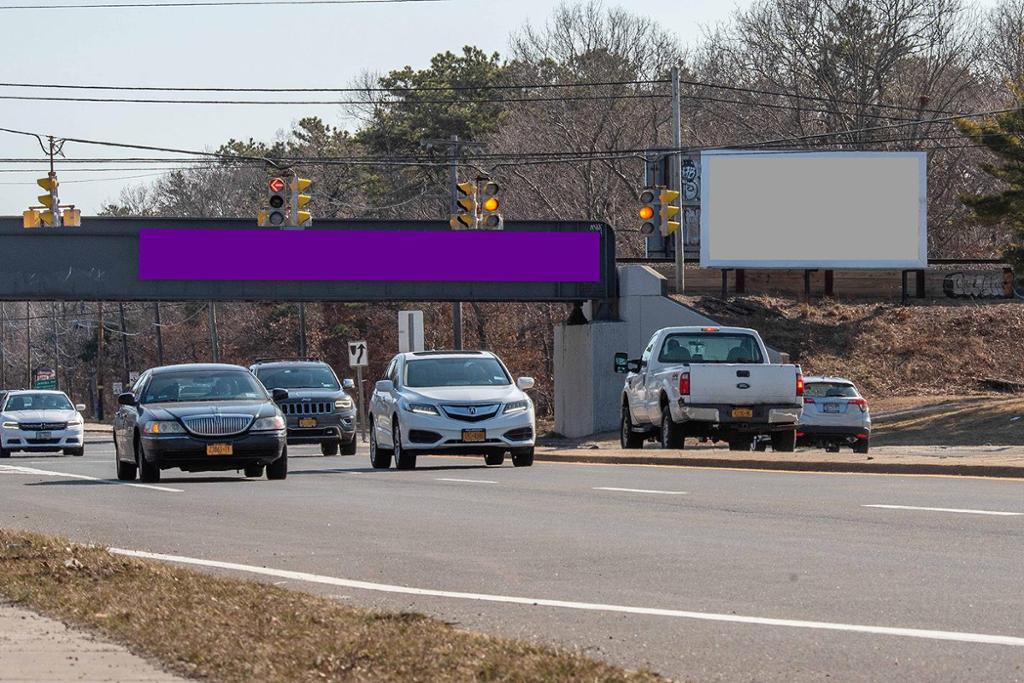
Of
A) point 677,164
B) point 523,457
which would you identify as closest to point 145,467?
point 523,457

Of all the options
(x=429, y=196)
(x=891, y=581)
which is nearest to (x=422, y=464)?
(x=891, y=581)

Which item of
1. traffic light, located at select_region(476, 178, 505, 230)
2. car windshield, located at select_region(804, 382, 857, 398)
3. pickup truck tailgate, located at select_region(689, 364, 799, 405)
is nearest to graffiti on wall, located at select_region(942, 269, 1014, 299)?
traffic light, located at select_region(476, 178, 505, 230)

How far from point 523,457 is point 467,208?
12420 mm

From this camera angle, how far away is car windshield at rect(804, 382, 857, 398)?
34000 mm

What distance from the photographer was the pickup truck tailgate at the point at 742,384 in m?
29.9

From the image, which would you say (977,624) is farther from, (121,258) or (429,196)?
(429,196)

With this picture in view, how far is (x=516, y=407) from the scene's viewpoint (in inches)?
1082

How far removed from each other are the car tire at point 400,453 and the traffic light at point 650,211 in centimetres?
1286

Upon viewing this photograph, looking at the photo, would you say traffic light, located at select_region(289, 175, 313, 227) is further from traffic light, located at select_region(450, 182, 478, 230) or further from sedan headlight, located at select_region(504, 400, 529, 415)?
sedan headlight, located at select_region(504, 400, 529, 415)

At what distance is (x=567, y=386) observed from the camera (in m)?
55.4

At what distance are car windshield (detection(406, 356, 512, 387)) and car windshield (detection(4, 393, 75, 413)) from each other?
1747cm

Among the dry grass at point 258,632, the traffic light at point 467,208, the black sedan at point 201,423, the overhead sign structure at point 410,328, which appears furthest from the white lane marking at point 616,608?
the overhead sign structure at point 410,328

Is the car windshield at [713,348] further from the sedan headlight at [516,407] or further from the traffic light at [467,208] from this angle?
the traffic light at [467,208]

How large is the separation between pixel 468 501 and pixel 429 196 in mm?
72450
